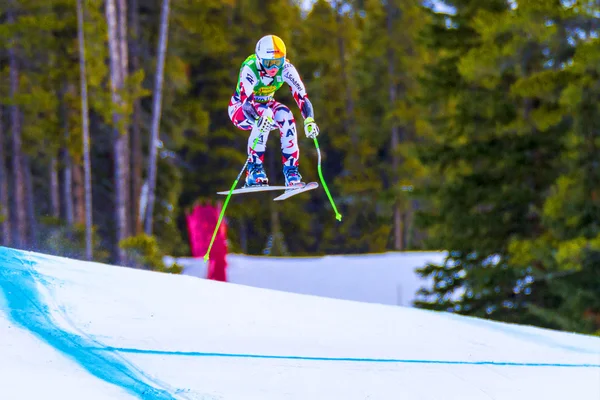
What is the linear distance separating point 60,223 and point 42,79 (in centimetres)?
469

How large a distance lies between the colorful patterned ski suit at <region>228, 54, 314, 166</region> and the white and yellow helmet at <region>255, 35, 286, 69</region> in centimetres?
9

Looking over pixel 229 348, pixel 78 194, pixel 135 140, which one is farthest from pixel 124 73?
pixel 229 348

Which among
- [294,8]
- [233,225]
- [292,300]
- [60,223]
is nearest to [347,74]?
[294,8]

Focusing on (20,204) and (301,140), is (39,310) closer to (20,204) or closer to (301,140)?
(20,204)

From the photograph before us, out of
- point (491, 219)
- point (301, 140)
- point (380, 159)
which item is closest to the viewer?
point (491, 219)

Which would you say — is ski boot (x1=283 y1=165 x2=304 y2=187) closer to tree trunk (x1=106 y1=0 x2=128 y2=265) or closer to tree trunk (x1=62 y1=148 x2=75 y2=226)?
tree trunk (x1=106 y1=0 x2=128 y2=265)

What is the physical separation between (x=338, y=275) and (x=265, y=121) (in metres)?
16.5

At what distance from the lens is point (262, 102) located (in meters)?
7.71

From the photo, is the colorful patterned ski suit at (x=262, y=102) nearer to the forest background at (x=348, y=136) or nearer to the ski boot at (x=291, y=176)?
the ski boot at (x=291, y=176)

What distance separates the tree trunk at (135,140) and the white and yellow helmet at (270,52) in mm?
16214

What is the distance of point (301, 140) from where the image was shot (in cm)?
3108

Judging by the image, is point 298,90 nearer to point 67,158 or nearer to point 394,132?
point 67,158

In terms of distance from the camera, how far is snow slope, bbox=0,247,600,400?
5969mm

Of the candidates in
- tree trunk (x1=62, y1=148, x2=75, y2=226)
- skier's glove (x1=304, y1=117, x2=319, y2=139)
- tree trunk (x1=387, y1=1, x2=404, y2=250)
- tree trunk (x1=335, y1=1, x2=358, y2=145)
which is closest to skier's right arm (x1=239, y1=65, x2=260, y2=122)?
skier's glove (x1=304, y1=117, x2=319, y2=139)
